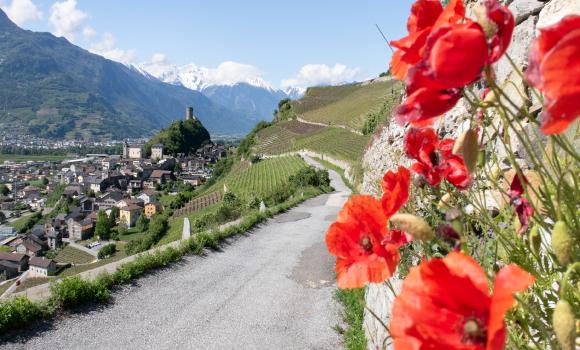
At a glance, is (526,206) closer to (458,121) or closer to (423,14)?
(423,14)

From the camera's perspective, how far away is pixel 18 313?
4.55 m

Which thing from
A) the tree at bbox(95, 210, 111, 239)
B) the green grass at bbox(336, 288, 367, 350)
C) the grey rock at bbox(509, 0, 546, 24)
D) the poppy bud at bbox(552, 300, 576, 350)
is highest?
the grey rock at bbox(509, 0, 546, 24)

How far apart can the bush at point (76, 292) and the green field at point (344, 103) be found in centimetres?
3379

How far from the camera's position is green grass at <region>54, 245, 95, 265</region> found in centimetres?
4581

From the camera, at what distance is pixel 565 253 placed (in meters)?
0.48

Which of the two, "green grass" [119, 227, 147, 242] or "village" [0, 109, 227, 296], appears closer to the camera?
"village" [0, 109, 227, 296]

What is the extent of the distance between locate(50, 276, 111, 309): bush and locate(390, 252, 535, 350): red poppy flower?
551 cm


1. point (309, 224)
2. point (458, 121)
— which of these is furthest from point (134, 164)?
point (458, 121)

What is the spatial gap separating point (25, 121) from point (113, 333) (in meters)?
194

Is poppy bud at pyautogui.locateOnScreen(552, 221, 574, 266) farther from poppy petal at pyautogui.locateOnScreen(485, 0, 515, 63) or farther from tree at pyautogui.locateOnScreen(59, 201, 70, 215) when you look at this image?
tree at pyautogui.locateOnScreen(59, 201, 70, 215)

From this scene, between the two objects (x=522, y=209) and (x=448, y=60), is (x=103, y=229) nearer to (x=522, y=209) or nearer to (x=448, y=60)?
(x=522, y=209)

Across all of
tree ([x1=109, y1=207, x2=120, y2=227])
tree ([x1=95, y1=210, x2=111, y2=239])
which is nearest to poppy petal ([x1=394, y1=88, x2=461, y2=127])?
tree ([x1=95, y1=210, x2=111, y2=239])

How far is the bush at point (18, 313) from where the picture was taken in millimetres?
4422

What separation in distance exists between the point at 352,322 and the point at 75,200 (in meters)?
79.8
